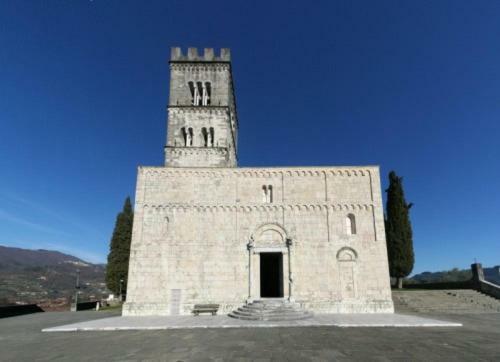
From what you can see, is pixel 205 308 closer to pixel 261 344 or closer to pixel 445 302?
pixel 261 344

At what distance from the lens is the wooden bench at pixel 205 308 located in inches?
653

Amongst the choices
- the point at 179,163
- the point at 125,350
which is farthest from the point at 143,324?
the point at 179,163

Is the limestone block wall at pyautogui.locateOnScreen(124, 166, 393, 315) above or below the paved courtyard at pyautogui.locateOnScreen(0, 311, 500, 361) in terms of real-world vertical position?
above

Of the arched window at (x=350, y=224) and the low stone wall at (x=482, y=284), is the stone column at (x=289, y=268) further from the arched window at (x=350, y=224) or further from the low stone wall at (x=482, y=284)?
the low stone wall at (x=482, y=284)

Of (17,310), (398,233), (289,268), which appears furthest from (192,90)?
(398,233)

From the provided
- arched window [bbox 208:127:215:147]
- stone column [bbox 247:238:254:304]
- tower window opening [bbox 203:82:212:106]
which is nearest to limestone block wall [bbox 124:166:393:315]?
stone column [bbox 247:238:254:304]

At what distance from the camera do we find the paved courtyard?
783 centimetres

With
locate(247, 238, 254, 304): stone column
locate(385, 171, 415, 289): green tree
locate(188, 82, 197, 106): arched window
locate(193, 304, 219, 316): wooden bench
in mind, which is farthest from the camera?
locate(385, 171, 415, 289): green tree

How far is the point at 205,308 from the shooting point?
16812 mm

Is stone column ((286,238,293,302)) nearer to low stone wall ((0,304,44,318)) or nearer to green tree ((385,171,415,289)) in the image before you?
green tree ((385,171,415,289))

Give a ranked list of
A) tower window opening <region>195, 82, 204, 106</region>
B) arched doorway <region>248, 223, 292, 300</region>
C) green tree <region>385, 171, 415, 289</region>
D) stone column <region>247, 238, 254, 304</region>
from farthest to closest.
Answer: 1. green tree <region>385, 171, 415, 289</region>
2. tower window opening <region>195, 82, 204, 106</region>
3. arched doorway <region>248, 223, 292, 300</region>
4. stone column <region>247, 238, 254, 304</region>

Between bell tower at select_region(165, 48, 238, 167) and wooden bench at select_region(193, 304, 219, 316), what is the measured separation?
1145 cm

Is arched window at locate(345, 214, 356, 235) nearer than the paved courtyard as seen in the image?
No

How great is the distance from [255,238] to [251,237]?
31 centimetres
